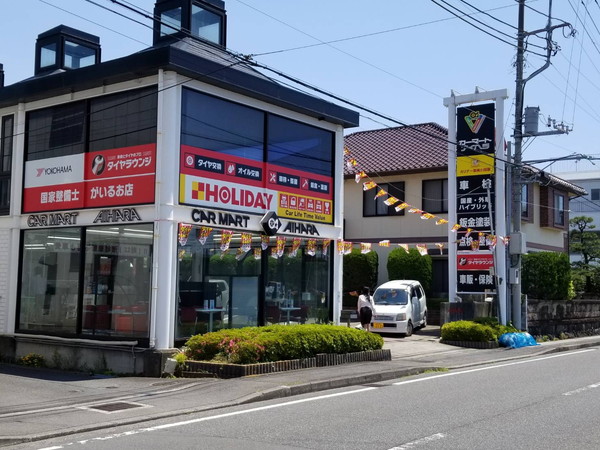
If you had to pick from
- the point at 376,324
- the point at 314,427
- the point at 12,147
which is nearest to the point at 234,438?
the point at 314,427

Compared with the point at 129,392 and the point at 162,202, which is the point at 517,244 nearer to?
the point at 162,202

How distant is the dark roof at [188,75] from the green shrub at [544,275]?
1379cm

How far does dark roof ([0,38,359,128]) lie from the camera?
1540cm

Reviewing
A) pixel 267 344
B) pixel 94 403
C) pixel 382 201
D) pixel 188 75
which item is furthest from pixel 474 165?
pixel 94 403

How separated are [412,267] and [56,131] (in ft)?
56.2

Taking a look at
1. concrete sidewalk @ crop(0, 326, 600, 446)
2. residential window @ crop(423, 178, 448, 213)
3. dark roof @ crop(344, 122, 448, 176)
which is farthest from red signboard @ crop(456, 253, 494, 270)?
concrete sidewalk @ crop(0, 326, 600, 446)

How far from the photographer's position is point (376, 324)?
79.0 feet

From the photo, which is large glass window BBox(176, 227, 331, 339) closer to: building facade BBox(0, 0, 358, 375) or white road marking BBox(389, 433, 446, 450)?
building facade BBox(0, 0, 358, 375)

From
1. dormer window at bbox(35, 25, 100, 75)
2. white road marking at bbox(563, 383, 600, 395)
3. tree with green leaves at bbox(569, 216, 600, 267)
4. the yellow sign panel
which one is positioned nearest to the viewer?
white road marking at bbox(563, 383, 600, 395)

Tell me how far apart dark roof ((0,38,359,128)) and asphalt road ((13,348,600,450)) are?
722 centimetres

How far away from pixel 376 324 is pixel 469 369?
769 centimetres

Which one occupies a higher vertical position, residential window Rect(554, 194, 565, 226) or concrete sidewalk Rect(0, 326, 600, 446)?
residential window Rect(554, 194, 565, 226)

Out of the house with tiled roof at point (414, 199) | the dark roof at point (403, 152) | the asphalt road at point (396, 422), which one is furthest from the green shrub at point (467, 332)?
the dark roof at point (403, 152)

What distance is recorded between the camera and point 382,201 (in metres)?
33.4
